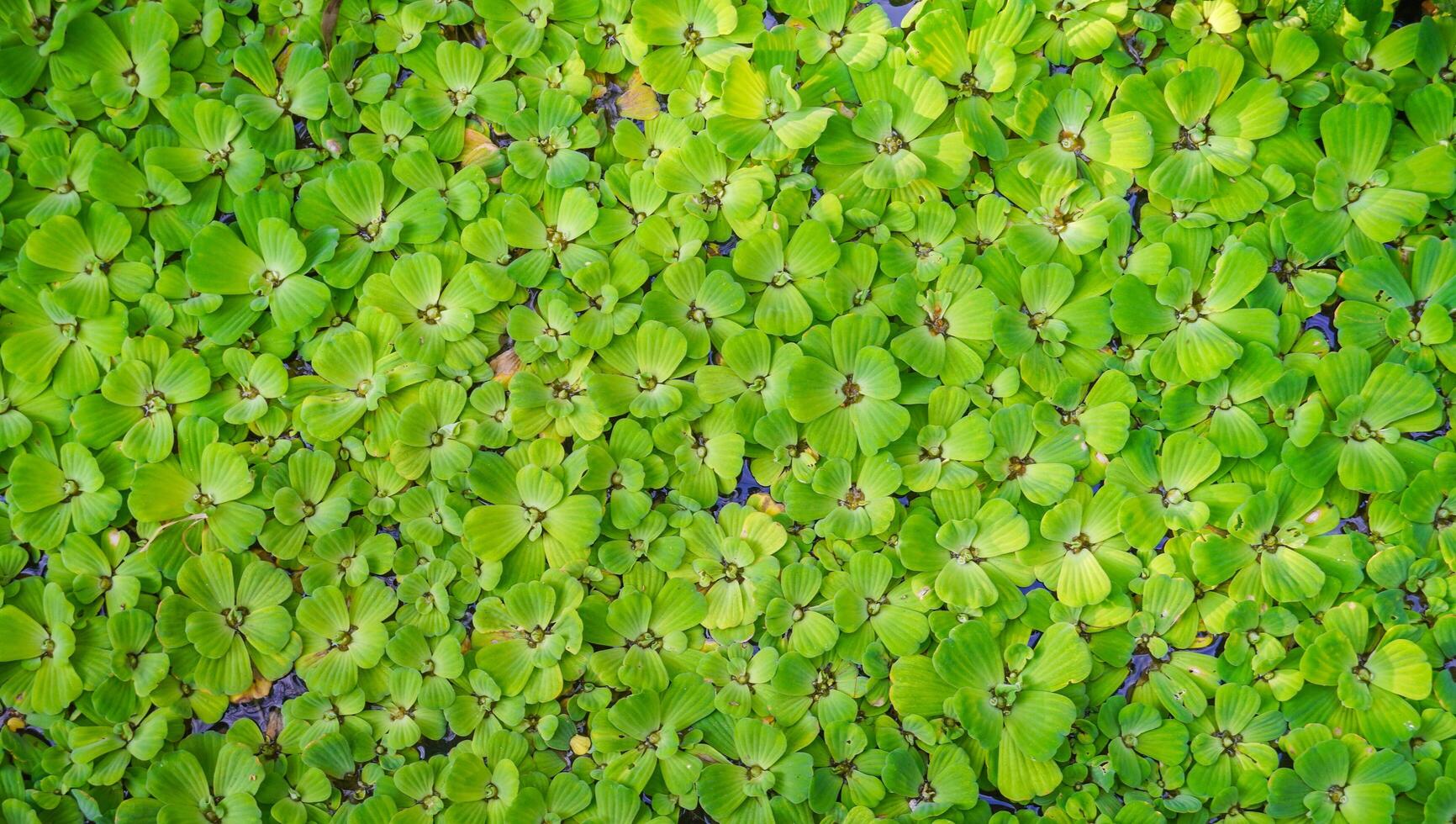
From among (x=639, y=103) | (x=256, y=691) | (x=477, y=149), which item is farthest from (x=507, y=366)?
(x=256, y=691)

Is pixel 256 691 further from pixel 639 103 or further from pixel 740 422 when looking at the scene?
pixel 639 103

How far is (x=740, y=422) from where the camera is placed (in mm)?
2035

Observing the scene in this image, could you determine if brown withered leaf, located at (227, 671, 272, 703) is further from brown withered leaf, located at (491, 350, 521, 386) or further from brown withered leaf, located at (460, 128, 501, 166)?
brown withered leaf, located at (460, 128, 501, 166)

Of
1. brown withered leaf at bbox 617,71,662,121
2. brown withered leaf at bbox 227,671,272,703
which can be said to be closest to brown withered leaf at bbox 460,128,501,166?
brown withered leaf at bbox 617,71,662,121

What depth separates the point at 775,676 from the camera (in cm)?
197

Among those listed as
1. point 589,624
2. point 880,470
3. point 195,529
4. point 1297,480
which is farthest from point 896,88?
point 195,529

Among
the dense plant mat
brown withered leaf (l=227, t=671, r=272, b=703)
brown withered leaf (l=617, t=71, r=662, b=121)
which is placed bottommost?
brown withered leaf (l=227, t=671, r=272, b=703)

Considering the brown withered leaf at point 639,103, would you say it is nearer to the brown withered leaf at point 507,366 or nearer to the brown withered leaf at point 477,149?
the brown withered leaf at point 477,149

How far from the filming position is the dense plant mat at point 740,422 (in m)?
1.95

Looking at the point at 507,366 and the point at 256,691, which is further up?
the point at 507,366

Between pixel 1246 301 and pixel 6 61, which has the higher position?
pixel 6 61

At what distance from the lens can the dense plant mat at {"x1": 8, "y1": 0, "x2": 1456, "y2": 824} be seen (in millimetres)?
1949

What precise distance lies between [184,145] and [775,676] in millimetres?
1713

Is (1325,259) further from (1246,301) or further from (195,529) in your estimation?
(195,529)
